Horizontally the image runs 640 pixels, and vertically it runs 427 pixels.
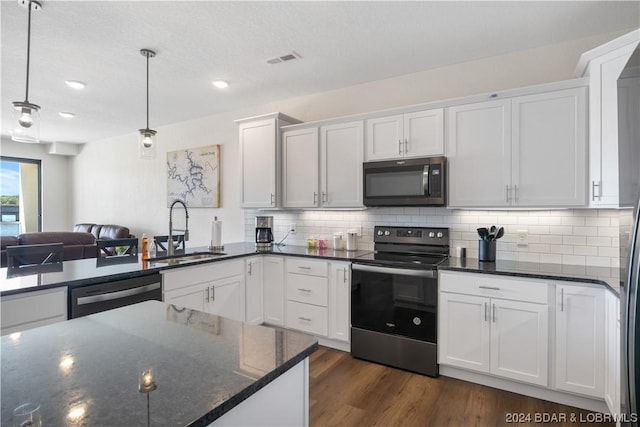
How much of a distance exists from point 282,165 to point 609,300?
299cm

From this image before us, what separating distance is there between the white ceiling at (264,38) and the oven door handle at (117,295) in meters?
1.90

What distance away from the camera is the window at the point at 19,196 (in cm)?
668

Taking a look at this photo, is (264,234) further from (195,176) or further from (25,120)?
(25,120)

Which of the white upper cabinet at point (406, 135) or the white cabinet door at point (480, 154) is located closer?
the white cabinet door at point (480, 154)

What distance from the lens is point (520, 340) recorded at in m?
2.33

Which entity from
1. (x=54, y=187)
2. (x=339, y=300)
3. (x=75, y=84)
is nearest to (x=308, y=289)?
(x=339, y=300)

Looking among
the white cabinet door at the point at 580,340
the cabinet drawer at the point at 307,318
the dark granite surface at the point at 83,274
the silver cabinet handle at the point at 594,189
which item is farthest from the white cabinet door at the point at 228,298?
the silver cabinet handle at the point at 594,189

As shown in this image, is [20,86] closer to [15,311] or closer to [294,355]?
[15,311]

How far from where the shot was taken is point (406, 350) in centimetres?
273

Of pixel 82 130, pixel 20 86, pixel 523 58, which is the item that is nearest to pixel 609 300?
pixel 523 58

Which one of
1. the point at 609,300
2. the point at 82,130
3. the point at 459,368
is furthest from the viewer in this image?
the point at 82,130

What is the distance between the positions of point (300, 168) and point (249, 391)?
3.00m

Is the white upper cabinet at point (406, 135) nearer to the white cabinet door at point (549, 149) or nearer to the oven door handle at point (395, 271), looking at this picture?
the white cabinet door at point (549, 149)

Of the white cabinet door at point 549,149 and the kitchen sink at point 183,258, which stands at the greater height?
the white cabinet door at point 549,149
